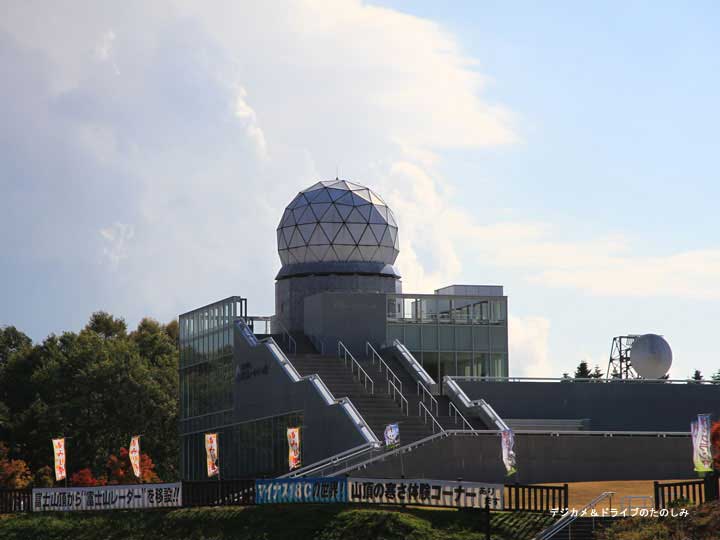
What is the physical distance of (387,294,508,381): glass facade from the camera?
6156 centimetres

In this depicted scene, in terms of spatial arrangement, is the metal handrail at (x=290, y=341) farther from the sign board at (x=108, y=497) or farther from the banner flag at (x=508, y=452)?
the banner flag at (x=508, y=452)

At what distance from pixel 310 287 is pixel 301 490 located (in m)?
28.6

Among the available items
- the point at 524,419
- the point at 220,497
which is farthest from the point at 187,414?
the point at 220,497

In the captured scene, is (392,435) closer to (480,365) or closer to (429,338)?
(429,338)

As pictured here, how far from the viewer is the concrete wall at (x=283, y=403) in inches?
1959

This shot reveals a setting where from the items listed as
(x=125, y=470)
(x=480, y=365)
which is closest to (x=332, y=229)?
(x=480, y=365)

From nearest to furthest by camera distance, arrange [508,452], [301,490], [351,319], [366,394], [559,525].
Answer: [559,525]
[301,490]
[508,452]
[366,394]
[351,319]

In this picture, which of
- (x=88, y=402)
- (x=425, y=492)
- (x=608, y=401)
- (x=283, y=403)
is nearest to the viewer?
(x=425, y=492)

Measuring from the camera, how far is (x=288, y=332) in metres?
64.3

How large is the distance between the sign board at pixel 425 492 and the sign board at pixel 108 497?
7.08 metres

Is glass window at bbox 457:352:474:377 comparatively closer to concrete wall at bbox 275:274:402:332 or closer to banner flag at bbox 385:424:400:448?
concrete wall at bbox 275:274:402:332

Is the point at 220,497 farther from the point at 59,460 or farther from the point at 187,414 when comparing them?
the point at 187,414

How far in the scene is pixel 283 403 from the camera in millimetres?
55531

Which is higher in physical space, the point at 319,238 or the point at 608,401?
the point at 319,238
